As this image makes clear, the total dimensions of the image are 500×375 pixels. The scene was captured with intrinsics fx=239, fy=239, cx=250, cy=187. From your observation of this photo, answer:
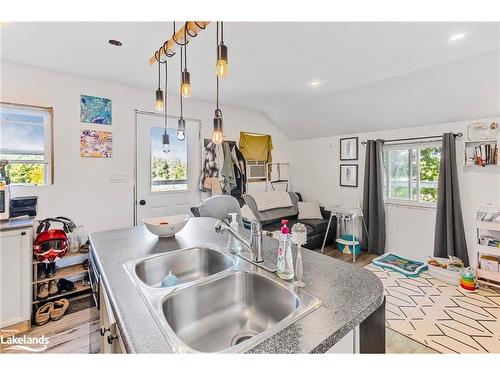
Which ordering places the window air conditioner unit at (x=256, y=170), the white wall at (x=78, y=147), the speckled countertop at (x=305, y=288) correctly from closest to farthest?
the speckled countertop at (x=305, y=288), the white wall at (x=78, y=147), the window air conditioner unit at (x=256, y=170)

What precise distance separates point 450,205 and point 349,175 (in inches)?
55.7

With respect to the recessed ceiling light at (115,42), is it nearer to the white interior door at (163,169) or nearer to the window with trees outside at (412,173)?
the white interior door at (163,169)

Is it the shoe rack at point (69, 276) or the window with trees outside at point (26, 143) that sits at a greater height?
the window with trees outside at point (26, 143)

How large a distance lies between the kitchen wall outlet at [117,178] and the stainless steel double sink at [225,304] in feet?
6.84

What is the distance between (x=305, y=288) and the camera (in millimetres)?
989

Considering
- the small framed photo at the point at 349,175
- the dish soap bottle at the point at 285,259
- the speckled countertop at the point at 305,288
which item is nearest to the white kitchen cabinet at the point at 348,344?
the speckled countertop at the point at 305,288

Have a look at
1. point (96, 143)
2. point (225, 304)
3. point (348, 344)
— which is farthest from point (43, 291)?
point (348, 344)

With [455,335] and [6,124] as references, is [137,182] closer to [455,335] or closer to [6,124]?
[6,124]

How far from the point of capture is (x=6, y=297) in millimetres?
1871

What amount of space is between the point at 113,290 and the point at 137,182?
2.43 meters

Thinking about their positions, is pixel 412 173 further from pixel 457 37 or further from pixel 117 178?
pixel 117 178

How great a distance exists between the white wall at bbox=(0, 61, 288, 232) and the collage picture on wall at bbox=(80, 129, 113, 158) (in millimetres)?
48

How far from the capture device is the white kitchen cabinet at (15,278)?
186cm

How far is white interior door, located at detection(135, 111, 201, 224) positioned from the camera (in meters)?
3.17
